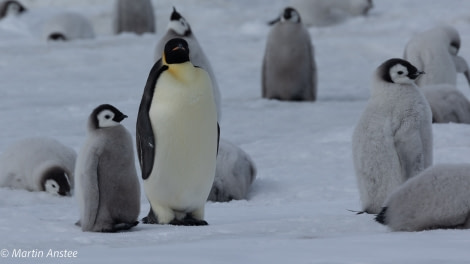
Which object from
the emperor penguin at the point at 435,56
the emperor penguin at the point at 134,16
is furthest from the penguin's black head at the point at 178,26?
the emperor penguin at the point at 134,16

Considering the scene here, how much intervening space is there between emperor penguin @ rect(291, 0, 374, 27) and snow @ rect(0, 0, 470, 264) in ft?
0.86

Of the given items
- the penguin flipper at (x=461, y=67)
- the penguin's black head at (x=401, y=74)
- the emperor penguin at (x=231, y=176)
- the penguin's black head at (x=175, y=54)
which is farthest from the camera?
the penguin flipper at (x=461, y=67)

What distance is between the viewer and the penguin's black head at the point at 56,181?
741 cm

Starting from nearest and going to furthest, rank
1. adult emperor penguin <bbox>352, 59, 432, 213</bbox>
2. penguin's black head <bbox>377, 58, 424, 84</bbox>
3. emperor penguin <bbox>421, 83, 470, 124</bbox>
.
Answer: adult emperor penguin <bbox>352, 59, 432, 213</bbox>
penguin's black head <bbox>377, 58, 424, 84</bbox>
emperor penguin <bbox>421, 83, 470, 124</bbox>

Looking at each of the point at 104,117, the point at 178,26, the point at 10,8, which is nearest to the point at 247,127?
the point at 178,26

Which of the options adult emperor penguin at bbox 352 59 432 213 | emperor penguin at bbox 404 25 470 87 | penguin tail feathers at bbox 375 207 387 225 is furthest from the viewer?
emperor penguin at bbox 404 25 470 87

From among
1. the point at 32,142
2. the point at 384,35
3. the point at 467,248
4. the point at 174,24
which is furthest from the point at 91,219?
the point at 384,35

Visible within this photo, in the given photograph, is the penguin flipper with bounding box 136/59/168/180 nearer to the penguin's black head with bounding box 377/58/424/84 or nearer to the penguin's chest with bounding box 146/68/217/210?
the penguin's chest with bounding box 146/68/217/210

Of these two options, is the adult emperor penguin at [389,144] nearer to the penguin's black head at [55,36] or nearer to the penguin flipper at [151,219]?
the penguin flipper at [151,219]

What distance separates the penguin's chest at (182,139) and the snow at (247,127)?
272 millimetres

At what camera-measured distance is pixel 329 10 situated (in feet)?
61.2

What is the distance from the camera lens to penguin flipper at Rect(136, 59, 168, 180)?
5.38 m

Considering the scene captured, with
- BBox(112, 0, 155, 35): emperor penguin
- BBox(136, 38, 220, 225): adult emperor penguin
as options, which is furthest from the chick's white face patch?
BBox(112, 0, 155, 35): emperor penguin

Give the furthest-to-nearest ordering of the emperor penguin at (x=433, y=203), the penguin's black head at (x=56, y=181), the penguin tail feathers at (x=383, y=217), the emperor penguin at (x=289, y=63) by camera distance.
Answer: the emperor penguin at (x=289, y=63) < the penguin's black head at (x=56, y=181) < the penguin tail feathers at (x=383, y=217) < the emperor penguin at (x=433, y=203)
